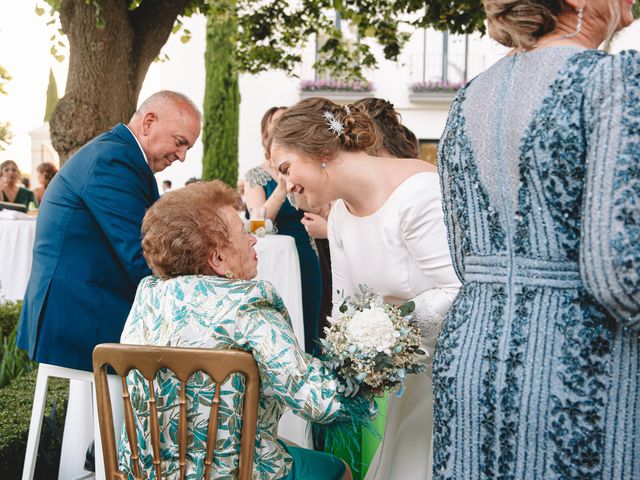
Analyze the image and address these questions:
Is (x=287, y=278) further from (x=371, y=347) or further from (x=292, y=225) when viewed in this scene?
(x=371, y=347)

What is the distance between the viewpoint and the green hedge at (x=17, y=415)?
364 centimetres

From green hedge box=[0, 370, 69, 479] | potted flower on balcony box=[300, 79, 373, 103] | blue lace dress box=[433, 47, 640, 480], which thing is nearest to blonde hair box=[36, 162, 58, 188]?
green hedge box=[0, 370, 69, 479]

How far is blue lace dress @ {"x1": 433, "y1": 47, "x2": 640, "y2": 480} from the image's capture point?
1195 millimetres

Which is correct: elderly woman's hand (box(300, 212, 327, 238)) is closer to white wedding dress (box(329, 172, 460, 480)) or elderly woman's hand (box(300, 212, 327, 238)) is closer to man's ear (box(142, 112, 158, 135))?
man's ear (box(142, 112, 158, 135))

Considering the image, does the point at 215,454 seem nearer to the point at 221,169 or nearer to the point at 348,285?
the point at 348,285

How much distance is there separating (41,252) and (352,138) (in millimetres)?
1309

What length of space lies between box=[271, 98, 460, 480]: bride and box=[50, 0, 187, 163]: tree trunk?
3054 mm

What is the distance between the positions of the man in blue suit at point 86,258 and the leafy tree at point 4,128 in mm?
4172

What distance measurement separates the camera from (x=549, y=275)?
4.31ft

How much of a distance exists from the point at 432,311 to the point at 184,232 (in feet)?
2.72

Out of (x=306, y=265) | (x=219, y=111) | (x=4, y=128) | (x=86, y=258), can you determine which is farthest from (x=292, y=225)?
(x=219, y=111)

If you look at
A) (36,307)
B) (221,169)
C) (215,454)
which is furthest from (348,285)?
(221,169)

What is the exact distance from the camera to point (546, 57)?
1.36 metres

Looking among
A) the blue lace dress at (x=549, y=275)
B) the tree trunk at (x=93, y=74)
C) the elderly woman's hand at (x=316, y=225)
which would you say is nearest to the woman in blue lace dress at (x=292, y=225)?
the elderly woman's hand at (x=316, y=225)
